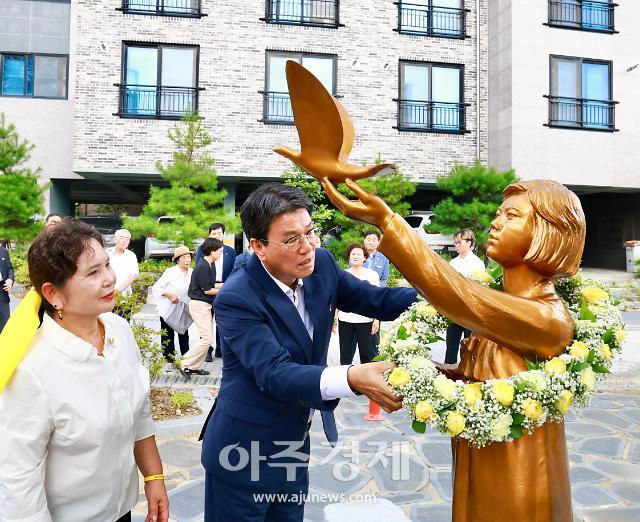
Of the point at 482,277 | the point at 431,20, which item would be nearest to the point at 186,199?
the point at 431,20

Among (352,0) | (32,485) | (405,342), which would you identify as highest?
(352,0)

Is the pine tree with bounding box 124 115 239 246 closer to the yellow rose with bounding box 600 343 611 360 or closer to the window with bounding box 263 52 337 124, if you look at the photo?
the window with bounding box 263 52 337 124

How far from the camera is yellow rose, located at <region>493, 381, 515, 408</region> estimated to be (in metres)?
1.55

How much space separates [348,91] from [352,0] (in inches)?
97.3

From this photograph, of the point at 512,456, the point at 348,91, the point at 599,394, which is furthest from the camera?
the point at 348,91

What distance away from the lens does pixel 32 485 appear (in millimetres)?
1596

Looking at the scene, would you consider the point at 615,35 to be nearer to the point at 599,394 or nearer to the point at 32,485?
the point at 599,394

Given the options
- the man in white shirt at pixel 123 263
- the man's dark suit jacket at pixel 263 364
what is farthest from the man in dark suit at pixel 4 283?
the man's dark suit jacket at pixel 263 364

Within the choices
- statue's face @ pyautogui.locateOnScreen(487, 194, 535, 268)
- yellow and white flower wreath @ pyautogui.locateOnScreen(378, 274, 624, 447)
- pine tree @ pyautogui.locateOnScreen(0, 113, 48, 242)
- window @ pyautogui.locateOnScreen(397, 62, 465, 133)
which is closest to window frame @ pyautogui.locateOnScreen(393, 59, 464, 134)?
window @ pyautogui.locateOnScreen(397, 62, 465, 133)

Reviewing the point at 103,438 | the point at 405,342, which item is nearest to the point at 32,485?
the point at 103,438

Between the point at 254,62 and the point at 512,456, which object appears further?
the point at 254,62

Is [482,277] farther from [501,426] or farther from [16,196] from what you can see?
[16,196]

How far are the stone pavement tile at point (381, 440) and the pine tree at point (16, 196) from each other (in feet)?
36.5

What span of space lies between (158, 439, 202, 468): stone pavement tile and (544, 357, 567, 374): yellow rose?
3163mm
